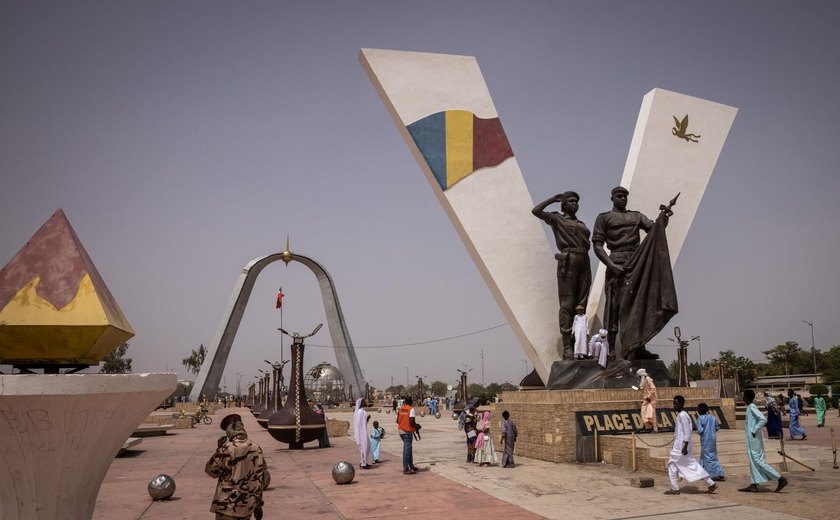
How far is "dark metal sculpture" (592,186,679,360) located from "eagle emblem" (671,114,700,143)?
3.77 metres

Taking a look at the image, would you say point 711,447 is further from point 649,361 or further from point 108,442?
point 108,442

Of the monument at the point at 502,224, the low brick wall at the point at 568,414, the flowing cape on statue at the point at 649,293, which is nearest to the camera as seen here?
the low brick wall at the point at 568,414

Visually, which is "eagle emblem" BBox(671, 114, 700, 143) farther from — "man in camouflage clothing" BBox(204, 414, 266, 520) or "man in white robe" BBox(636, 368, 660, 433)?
"man in camouflage clothing" BBox(204, 414, 266, 520)

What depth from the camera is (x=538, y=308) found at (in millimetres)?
12961

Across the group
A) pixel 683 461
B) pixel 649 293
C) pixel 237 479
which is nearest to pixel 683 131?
pixel 649 293

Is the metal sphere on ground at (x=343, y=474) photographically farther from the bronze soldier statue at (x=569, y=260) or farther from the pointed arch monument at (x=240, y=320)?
the pointed arch monument at (x=240, y=320)

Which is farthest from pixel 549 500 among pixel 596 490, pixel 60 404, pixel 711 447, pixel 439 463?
pixel 60 404

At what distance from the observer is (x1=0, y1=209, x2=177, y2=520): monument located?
3846 millimetres

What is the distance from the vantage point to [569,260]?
40.0ft

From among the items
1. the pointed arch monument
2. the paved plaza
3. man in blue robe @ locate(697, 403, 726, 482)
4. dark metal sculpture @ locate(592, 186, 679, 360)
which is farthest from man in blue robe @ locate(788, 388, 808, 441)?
the pointed arch monument

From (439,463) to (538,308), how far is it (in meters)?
3.84

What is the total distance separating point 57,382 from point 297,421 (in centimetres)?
1025

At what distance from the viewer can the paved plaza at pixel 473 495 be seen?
21.8 ft

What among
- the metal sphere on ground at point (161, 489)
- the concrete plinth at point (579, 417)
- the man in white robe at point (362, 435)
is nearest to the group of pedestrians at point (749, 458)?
the concrete plinth at point (579, 417)
